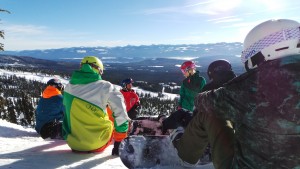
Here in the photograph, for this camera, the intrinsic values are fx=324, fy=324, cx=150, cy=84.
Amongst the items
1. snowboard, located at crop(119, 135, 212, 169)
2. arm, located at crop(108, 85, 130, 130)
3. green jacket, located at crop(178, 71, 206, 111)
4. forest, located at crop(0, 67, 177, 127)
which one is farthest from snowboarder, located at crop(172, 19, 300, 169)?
forest, located at crop(0, 67, 177, 127)

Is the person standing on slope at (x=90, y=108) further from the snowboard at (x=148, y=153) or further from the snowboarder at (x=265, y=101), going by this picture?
the snowboarder at (x=265, y=101)

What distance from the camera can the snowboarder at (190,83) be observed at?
33.9 feet

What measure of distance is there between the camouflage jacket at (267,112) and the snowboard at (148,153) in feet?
6.46

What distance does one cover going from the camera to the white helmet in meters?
2.84

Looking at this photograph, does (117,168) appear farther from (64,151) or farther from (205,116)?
(205,116)

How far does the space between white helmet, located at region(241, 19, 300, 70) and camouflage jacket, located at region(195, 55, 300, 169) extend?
35 centimetres

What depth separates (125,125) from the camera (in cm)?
545

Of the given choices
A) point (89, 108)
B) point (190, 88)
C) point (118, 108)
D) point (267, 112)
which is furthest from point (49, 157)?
point (190, 88)

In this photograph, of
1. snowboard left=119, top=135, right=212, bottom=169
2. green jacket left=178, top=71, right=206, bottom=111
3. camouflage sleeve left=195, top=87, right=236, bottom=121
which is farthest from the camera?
green jacket left=178, top=71, right=206, bottom=111

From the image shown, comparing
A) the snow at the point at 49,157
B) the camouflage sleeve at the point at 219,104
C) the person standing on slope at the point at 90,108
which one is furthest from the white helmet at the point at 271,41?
the person standing on slope at the point at 90,108

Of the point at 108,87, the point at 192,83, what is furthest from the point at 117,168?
the point at 192,83

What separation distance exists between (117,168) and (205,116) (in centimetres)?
207

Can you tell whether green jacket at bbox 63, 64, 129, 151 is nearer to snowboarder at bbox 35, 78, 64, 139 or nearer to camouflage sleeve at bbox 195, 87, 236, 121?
snowboarder at bbox 35, 78, 64, 139

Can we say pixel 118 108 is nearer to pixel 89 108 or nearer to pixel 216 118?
pixel 89 108
